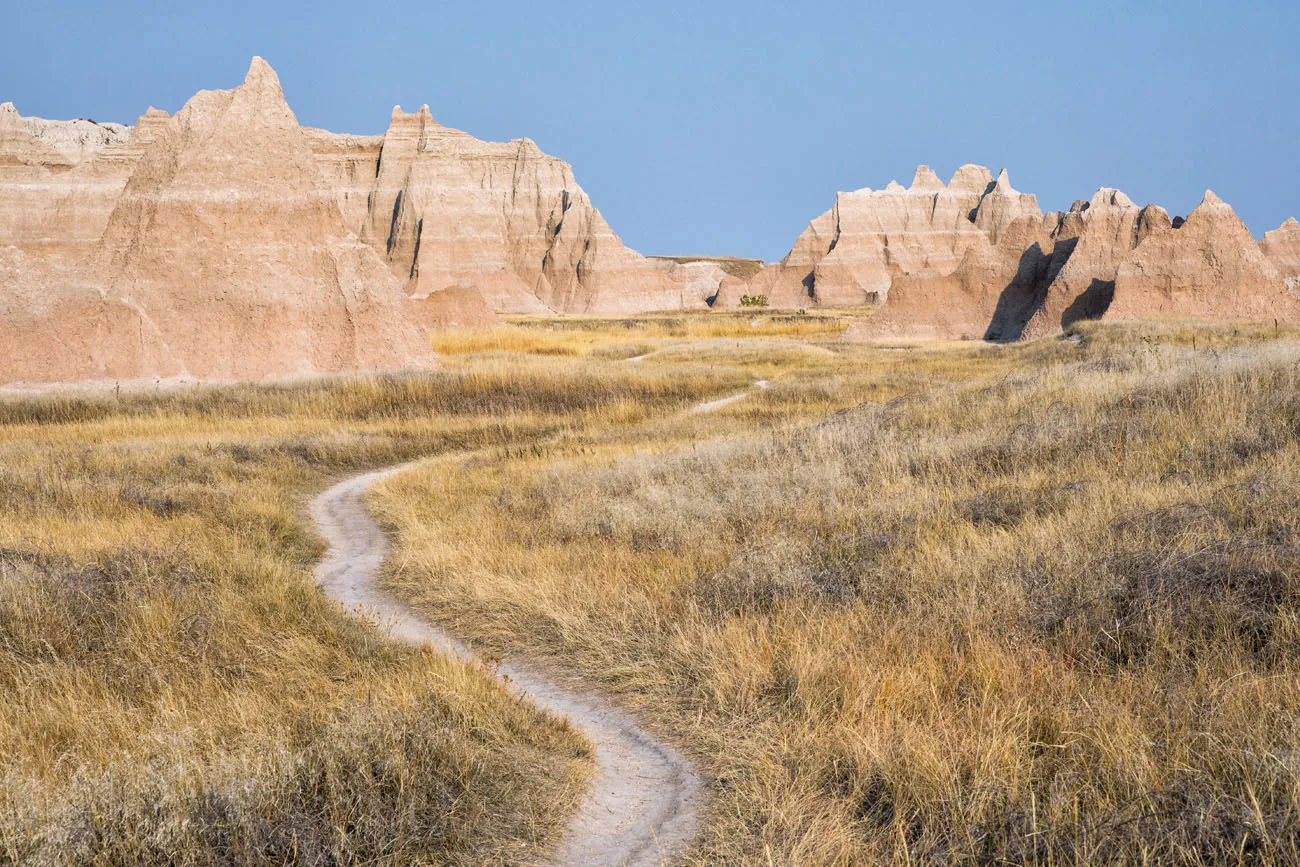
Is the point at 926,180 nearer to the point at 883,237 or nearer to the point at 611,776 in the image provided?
the point at 883,237

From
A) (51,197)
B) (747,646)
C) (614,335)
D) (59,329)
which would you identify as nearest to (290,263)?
(59,329)

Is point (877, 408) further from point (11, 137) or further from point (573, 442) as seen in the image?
point (11, 137)

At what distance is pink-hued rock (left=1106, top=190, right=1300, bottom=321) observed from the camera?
113 feet

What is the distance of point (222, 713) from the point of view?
4844 mm

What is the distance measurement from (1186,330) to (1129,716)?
26879mm

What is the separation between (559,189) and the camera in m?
95.6

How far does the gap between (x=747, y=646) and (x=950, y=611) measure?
4.08 ft

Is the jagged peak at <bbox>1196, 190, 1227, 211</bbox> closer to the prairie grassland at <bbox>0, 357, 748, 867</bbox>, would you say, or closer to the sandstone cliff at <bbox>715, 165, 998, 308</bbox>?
the prairie grassland at <bbox>0, 357, 748, 867</bbox>

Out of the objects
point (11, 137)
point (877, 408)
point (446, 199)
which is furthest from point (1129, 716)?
point (446, 199)

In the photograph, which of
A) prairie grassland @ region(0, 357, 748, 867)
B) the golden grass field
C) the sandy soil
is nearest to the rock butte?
the golden grass field

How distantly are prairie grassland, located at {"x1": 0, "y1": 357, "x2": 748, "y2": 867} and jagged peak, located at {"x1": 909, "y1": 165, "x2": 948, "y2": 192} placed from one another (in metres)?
108

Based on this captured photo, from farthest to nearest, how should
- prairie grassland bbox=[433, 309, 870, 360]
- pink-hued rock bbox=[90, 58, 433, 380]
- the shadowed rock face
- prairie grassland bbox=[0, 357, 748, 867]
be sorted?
the shadowed rock face, prairie grassland bbox=[433, 309, 870, 360], pink-hued rock bbox=[90, 58, 433, 380], prairie grassland bbox=[0, 357, 748, 867]

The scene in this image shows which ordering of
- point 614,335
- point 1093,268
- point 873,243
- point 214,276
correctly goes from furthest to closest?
point 873,243
point 614,335
point 1093,268
point 214,276

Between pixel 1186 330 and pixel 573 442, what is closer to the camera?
pixel 573 442
